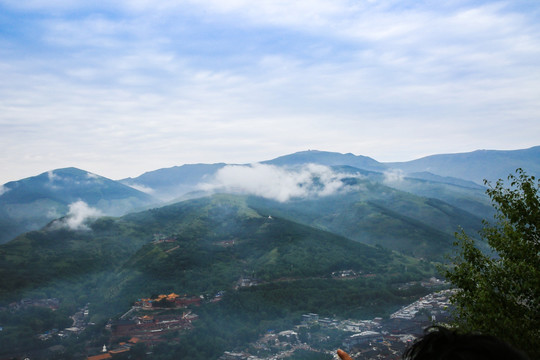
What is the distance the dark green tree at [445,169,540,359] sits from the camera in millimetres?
7945

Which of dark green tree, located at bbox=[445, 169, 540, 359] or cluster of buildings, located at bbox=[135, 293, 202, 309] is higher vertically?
dark green tree, located at bbox=[445, 169, 540, 359]

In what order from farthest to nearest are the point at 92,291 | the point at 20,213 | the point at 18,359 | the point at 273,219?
1. the point at 20,213
2. the point at 273,219
3. the point at 92,291
4. the point at 18,359

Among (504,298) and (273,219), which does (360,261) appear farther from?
(504,298)

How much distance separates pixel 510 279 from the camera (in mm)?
8516

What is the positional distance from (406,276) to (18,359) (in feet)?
184

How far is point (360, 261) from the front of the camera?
241 ft

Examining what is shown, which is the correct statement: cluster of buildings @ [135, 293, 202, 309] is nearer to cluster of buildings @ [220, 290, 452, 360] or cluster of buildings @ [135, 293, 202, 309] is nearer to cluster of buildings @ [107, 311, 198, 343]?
cluster of buildings @ [107, 311, 198, 343]

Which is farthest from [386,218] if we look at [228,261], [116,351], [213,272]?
[116,351]

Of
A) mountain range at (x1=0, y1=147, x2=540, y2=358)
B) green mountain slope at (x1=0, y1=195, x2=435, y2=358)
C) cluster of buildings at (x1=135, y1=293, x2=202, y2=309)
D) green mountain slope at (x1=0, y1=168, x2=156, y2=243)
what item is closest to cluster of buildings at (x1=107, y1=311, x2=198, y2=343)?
green mountain slope at (x1=0, y1=195, x2=435, y2=358)

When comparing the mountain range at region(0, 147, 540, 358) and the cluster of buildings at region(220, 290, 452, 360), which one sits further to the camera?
the mountain range at region(0, 147, 540, 358)

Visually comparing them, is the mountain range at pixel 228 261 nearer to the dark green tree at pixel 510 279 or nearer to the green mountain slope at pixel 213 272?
the green mountain slope at pixel 213 272

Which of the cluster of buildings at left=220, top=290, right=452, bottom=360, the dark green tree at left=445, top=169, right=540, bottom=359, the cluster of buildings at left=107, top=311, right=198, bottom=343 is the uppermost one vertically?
the dark green tree at left=445, top=169, right=540, bottom=359

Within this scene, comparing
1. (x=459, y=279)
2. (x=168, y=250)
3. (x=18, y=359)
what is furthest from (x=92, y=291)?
(x=459, y=279)

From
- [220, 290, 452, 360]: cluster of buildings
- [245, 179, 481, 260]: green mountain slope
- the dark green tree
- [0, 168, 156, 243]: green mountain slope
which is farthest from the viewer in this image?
[0, 168, 156, 243]: green mountain slope
